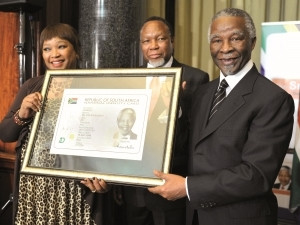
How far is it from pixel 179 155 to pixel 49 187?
25.0 inches

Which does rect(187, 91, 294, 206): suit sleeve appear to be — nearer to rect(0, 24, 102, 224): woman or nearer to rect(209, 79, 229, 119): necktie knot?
rect(209, 79, 229, 119): necktie knot

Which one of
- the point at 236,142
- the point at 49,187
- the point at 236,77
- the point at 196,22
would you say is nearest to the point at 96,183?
the point at 49,187

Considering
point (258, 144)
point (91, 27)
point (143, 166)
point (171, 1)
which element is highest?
point (171, 1)

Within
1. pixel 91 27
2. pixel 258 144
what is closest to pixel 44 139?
pixel 258 144

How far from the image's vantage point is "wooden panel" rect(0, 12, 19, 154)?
2940 mm

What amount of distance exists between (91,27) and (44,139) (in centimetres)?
136

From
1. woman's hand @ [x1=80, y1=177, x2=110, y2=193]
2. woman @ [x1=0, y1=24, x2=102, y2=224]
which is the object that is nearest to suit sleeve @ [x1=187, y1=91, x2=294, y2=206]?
woman's hand @ [x1=80, y1=177, x2=110, y2=193]

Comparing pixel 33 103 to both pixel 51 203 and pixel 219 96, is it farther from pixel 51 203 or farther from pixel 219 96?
pixel 219 96

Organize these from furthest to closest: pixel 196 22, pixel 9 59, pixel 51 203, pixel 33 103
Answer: pixel 196 22, pixel 9 59, pixel 51 203, pixel 33 103

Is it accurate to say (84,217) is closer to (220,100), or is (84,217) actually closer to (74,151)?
(74,151)

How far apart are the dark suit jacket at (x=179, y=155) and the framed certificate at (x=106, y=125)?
0.07m

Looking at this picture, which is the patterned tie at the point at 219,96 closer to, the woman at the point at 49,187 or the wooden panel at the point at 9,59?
the woman at the point at 49,187

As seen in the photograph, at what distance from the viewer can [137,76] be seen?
156 cm

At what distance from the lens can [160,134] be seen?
1.45 m
